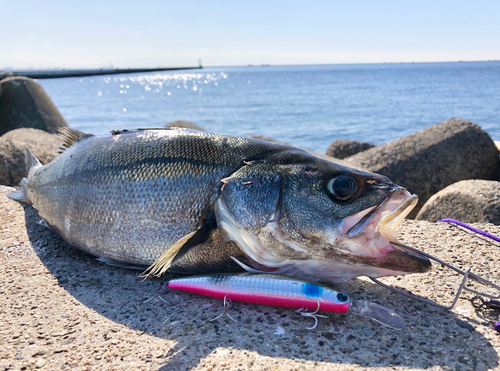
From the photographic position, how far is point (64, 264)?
3.66 meters

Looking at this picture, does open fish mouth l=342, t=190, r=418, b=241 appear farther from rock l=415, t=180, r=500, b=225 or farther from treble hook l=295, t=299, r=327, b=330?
rock l=415, t=180, r=500, b=225

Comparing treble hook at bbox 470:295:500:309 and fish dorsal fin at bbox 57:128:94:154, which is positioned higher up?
fish dorsal fin at bbox 57:128:94:154

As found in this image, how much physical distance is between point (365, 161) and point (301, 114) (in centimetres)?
2559

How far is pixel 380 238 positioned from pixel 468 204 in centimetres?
293

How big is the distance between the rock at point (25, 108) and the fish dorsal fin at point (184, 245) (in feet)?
31.7

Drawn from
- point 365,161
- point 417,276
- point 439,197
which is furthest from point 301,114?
point 417,276

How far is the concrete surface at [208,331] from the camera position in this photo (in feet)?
7.48

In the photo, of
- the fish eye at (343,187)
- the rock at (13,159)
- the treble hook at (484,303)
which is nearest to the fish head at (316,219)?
the fish eye at (343,187)

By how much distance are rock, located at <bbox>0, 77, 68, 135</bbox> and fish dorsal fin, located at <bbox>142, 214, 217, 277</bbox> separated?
9656 millimetres

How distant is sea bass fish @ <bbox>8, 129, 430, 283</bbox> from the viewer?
2520mm

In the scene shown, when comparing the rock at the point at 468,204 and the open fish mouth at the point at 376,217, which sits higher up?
the open fish mouth at the point at 376,217

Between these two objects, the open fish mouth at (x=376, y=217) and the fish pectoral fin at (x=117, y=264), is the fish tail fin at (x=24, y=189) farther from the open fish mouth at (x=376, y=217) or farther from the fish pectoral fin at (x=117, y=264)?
the open fish mouth at (x=376, y=217)

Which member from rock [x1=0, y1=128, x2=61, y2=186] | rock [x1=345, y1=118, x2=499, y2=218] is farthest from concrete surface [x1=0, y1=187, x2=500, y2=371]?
rock [x1=0, y1=128, x2=61, y2=186]

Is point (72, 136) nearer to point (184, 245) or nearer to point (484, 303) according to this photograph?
point (184, 245)
